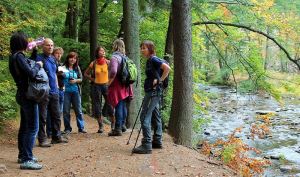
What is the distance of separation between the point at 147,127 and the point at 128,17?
12.1 feet

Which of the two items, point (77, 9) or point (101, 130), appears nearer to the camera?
point (101, 130)

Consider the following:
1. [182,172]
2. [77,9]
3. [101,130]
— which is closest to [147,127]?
[182,172]

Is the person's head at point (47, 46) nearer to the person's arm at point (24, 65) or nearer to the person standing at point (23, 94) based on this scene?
the person standing at point (23, 94)

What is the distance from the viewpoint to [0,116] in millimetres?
8320

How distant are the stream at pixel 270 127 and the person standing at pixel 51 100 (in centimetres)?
624

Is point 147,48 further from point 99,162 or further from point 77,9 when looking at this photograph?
point 77,9

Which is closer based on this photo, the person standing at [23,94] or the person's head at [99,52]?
the person standing at [23,94]

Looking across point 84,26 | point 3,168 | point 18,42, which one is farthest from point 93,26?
point 3,168

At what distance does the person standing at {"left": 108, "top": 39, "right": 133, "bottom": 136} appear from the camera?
757 centimetres

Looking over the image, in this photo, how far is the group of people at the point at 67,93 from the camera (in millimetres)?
5609

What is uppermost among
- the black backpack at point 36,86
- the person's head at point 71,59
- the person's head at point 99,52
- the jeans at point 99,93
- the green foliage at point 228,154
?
the person's head at point 99,52

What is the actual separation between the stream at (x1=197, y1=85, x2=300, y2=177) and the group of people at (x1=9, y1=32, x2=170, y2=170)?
517 cm

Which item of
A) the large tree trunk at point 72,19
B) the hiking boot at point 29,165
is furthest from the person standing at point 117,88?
the large tree trunk at point 72,19

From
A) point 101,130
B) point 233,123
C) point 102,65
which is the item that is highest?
point 102,65
